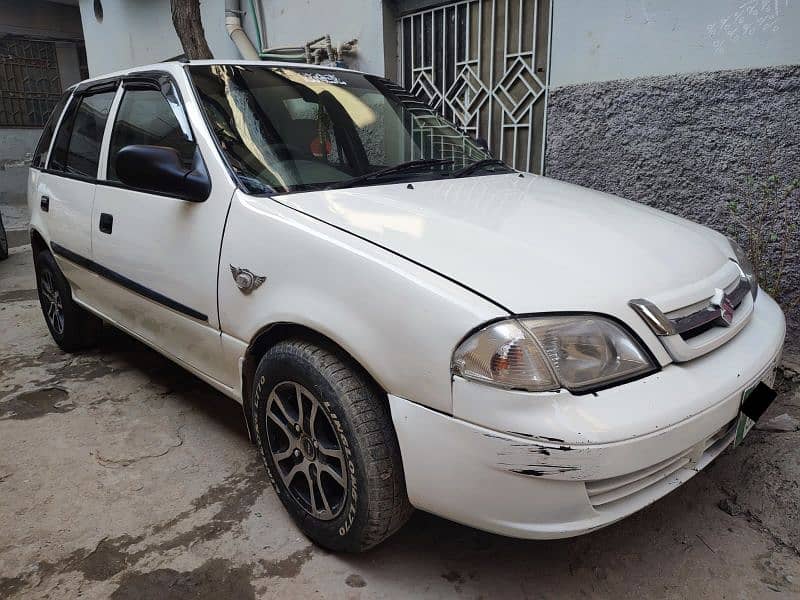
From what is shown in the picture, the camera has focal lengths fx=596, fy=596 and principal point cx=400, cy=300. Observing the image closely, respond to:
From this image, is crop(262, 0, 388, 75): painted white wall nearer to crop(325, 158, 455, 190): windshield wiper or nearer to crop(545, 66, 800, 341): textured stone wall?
crop(545, 66, 800, 341): textured stone wall

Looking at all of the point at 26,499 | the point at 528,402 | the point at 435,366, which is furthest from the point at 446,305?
the point at 26,499

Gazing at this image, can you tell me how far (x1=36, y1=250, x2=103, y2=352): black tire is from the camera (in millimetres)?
3590

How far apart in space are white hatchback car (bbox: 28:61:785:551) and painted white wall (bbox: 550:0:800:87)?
1624 mm

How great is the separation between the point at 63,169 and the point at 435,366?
Result: 2883mm

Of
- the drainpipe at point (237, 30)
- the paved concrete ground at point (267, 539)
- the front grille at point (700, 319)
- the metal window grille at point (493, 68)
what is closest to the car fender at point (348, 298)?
the front grille at point (700, 319)

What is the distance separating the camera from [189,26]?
18.8 feet

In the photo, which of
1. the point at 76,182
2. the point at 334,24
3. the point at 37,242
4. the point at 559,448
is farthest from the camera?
the point at 334,24

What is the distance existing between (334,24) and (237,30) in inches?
60.2

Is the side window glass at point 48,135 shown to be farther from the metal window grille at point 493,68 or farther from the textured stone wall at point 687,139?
the textured stone wall at point 687,139

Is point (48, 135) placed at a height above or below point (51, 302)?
above

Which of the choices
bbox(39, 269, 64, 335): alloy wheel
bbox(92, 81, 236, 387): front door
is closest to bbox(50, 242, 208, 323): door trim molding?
bbox(92, 81, 236, 387): front door

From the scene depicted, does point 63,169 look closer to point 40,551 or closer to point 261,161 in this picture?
point 261,161

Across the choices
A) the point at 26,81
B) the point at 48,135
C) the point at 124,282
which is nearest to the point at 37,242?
the point at 48,135

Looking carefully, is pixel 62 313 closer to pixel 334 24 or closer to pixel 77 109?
pixel 77 109
